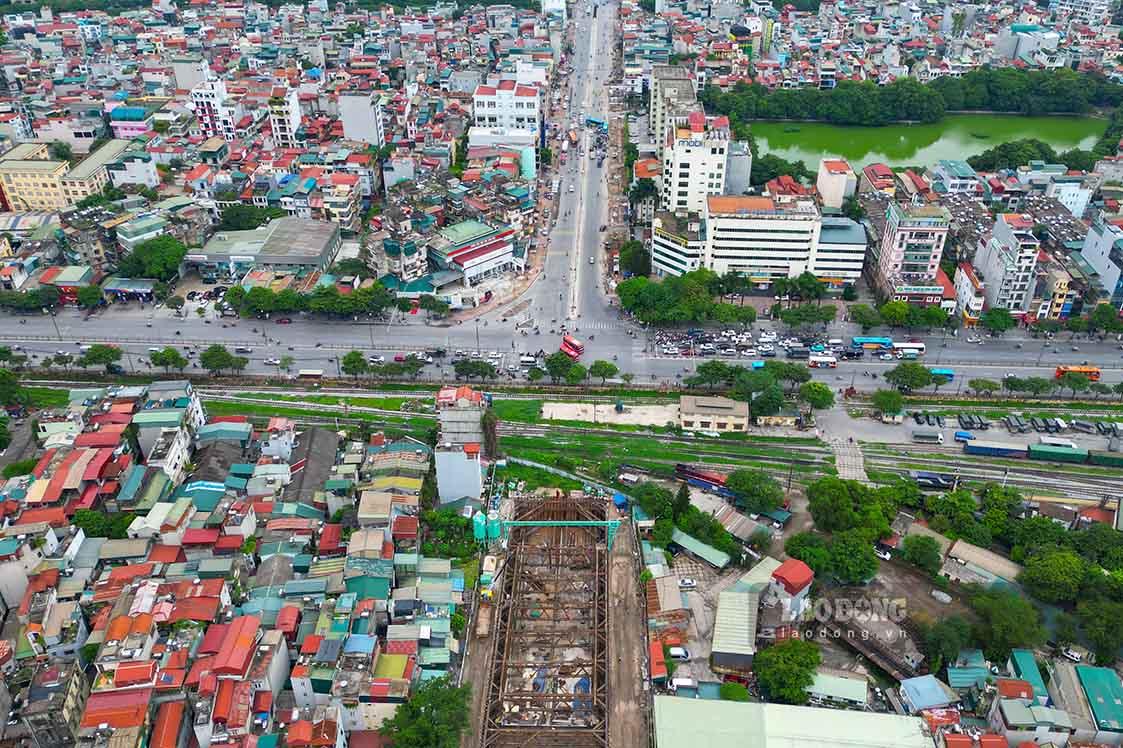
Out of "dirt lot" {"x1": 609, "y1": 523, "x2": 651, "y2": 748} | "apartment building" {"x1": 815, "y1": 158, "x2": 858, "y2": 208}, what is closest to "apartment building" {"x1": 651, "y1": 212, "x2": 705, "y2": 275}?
"apartment building" {"x1": 815, "y1": 158, "x2": 858, "y2": 208}

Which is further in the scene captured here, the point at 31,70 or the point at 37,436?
the point at 31,70

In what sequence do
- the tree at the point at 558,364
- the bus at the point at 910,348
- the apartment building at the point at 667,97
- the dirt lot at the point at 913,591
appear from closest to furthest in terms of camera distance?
the dirt lot at the point at 913,591, the tree at the point at 558,364, the bus at the point at 910,348, the apartment building at the point at 667,97

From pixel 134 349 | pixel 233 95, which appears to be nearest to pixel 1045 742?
pixel 134 349

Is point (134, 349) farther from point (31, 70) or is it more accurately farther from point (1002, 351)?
point (31, 70)

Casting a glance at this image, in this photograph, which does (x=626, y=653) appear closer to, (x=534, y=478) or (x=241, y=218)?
(x=534, y=478)

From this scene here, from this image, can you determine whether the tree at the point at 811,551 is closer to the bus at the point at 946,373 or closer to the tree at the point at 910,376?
the tree at the point at 910,376

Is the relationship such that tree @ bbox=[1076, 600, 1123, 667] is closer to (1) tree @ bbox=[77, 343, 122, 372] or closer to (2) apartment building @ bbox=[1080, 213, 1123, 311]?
(2) apartment building @ bbox=[1080, 213, 1123, 311]

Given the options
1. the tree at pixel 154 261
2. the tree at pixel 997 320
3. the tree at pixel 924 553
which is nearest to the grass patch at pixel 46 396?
the tree at pixel 154 261
